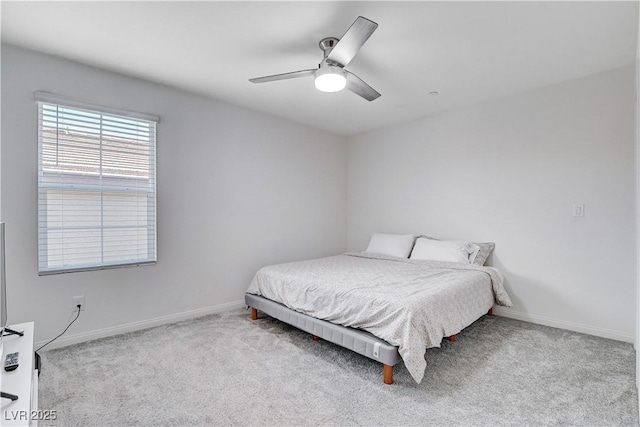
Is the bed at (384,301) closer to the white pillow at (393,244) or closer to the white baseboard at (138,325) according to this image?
the white pillow at (393,244)

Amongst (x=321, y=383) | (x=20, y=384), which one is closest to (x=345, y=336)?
(x=321, y=383)

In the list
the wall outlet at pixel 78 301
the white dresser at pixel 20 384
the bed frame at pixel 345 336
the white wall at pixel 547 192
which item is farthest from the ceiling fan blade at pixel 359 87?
the wall outlet at pixel 78 301

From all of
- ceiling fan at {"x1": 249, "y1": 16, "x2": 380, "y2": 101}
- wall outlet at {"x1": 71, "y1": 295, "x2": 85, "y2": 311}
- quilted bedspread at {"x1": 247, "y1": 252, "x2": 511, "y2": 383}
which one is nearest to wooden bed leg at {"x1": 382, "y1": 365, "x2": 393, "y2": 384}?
quilted bedspread at {"x1": 247, "y1": 252, "x2": 511, "y2": 383}

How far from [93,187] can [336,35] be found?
91.0 inches

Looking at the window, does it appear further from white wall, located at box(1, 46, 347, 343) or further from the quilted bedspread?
the quilted bedspread

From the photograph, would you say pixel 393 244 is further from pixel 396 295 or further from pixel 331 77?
pixel 331 77

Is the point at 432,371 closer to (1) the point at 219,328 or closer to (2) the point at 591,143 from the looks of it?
(1) the point at 219,328

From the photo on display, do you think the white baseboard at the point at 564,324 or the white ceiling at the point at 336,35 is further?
the white baseboard at the point at 564,324

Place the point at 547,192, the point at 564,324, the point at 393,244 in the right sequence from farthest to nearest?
the point at 393,244, the point at 547,192, the point at 564,324

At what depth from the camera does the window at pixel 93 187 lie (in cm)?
244

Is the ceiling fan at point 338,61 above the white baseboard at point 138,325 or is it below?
above

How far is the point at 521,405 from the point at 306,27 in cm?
266

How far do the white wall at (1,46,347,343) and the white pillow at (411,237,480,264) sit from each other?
1490 mm

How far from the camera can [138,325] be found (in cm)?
286
